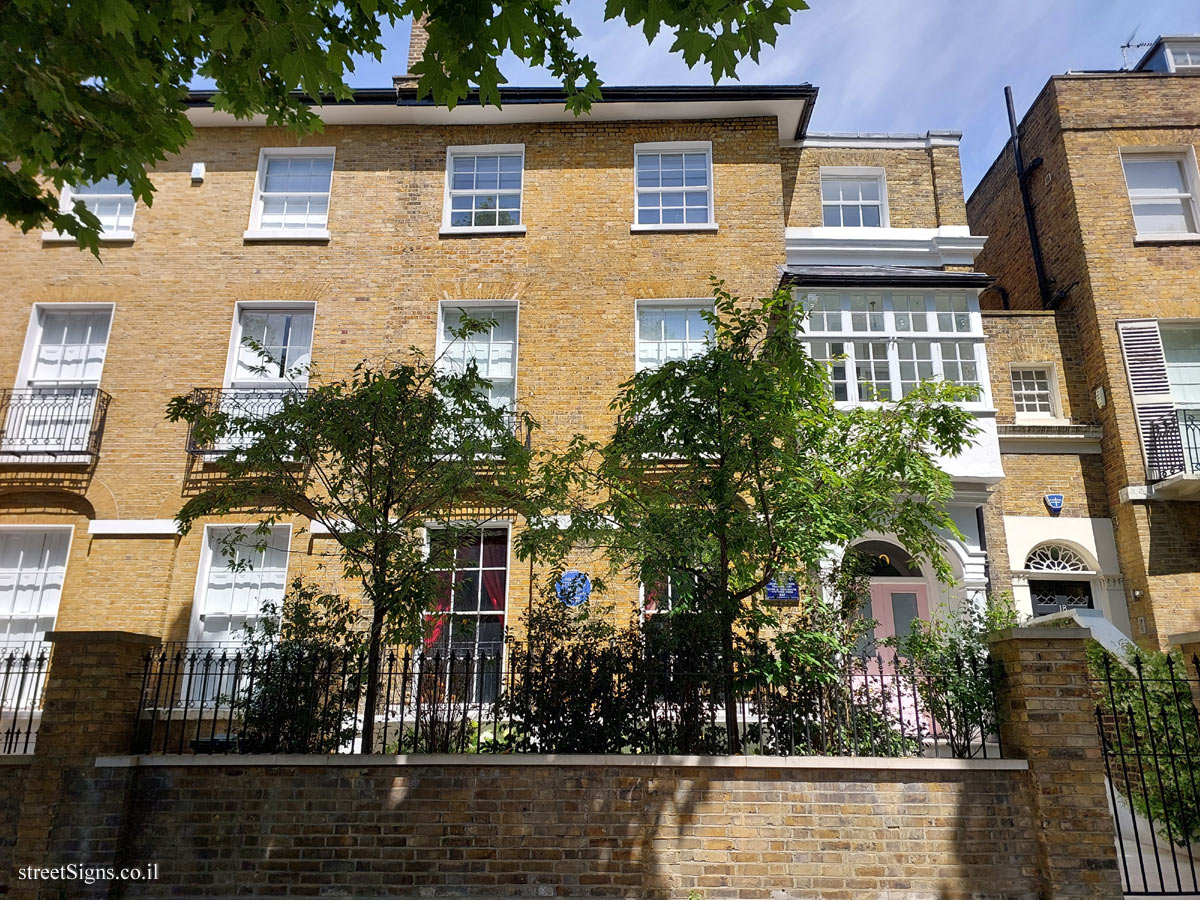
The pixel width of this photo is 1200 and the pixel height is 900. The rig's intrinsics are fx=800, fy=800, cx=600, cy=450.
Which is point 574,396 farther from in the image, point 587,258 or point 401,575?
point 401,575

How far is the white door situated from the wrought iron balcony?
64.3 feet

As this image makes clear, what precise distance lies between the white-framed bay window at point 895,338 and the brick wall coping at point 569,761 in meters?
8.25

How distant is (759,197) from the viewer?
15.0 meters

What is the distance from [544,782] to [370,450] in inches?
144

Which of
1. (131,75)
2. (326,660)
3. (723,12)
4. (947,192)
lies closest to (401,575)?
(326,660)

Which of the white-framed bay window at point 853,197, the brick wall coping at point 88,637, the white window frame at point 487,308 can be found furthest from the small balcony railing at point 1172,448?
the brick wall coping at point 88,637

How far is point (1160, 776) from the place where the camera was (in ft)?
24.0

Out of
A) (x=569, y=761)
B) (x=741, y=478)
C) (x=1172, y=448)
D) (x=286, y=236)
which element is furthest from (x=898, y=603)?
(x=286, y=236)

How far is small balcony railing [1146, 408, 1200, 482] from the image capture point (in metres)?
14.9

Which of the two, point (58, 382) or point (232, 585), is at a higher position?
point (58, 382)

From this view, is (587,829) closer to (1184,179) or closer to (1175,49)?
(1184,179)

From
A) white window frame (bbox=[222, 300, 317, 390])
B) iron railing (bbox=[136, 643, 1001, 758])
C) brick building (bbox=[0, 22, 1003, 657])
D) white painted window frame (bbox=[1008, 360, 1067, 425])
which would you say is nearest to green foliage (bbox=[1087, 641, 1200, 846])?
iron railing (bbox=[136, 643, 1001, 758])

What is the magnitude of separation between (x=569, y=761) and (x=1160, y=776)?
5.39 m

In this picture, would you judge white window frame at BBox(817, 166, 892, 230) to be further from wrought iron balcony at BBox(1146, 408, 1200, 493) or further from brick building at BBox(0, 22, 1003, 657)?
wrought iron balcony at BBox(1146, 408, 1200, 493)
